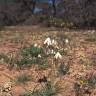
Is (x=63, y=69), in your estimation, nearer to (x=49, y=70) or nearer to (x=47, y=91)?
(x=49, y=70)

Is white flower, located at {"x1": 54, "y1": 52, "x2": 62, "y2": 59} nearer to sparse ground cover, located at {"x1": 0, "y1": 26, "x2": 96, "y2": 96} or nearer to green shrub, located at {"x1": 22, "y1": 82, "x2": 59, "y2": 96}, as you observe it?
sparse ground cover, located at {"x1": 0, "y1": 26, "x2": 96, "y2": 96}

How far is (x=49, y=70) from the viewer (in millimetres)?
8203

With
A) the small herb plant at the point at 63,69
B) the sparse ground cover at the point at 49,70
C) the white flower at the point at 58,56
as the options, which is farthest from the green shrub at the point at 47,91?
the white flower at the point at 58,56

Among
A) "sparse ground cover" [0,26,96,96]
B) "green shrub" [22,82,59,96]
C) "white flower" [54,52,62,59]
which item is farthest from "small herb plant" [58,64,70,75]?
"green shrub" [22,82,59,96]

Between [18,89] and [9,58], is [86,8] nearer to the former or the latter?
[9,58]

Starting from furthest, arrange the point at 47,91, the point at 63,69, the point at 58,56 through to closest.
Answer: the point at 58,56 < the point at 63,69 < the point at 47,91

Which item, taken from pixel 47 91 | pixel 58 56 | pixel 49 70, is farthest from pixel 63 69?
pixel 47 91

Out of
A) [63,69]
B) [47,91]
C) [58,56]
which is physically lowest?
[47,91]

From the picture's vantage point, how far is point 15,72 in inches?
319

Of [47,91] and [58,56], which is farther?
[58,56]

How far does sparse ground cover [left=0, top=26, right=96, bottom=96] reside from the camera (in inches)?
276

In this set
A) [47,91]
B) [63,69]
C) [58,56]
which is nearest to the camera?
[47,91]

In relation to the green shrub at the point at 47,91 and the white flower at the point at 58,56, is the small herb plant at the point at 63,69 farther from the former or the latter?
the green shrub at the point at 47,91

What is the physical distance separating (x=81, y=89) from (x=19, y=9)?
24.5m
